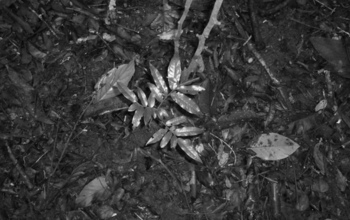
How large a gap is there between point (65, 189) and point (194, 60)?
1.26m

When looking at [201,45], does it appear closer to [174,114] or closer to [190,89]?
[190,89]

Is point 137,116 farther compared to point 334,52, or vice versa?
point 334,52

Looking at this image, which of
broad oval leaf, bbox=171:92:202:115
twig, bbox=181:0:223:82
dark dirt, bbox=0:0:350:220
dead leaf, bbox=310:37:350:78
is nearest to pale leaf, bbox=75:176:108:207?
dark dirt, bbox=0:0:350:220

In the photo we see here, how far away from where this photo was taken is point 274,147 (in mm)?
2729

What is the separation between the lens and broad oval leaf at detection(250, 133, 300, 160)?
271cm

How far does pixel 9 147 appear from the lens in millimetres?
2646

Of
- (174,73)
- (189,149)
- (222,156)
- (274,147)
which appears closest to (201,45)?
(174,73)

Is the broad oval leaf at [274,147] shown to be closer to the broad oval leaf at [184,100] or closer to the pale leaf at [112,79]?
the broad oval leaf at [184,100]

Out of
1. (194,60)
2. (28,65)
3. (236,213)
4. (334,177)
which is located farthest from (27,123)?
(334,177)

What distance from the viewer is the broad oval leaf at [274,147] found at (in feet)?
8.91

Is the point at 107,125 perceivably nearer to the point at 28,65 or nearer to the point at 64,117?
the point at 64,117

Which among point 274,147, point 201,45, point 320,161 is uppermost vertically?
point 201,45

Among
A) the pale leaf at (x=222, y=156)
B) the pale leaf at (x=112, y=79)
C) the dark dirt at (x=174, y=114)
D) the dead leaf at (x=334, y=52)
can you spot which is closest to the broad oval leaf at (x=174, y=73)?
the dark dirt at (x=174, y=114)

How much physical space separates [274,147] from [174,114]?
0.76 meters
